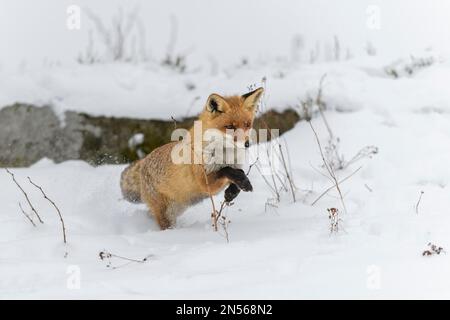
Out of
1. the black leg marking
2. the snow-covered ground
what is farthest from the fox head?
the snow-covered ground

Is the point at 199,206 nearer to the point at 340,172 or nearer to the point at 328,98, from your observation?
the point at 340,172

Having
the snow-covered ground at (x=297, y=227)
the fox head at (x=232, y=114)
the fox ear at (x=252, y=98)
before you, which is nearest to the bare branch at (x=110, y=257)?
the snow-covered ground at (x=297, y=227)

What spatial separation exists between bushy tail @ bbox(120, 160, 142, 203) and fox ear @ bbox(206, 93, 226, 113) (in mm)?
1334

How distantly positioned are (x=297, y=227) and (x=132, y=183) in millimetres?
2107

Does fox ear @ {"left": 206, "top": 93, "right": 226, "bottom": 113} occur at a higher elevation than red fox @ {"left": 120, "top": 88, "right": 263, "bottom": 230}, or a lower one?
higher

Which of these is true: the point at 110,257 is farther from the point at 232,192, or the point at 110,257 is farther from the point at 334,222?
the point at 334,222

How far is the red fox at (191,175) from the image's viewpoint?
439 centimetres

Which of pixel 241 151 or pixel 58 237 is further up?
pixel 241 151

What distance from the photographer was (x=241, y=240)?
3934mm

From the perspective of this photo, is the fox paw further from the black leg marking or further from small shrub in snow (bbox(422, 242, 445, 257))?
small shrub in snow (bbox(422, 242, 445, 257))

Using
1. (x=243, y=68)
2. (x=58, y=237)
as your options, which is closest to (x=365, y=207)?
(x=58, y=237)

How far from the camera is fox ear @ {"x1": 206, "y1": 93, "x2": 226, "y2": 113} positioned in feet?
14.3

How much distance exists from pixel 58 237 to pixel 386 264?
93.9 inches
